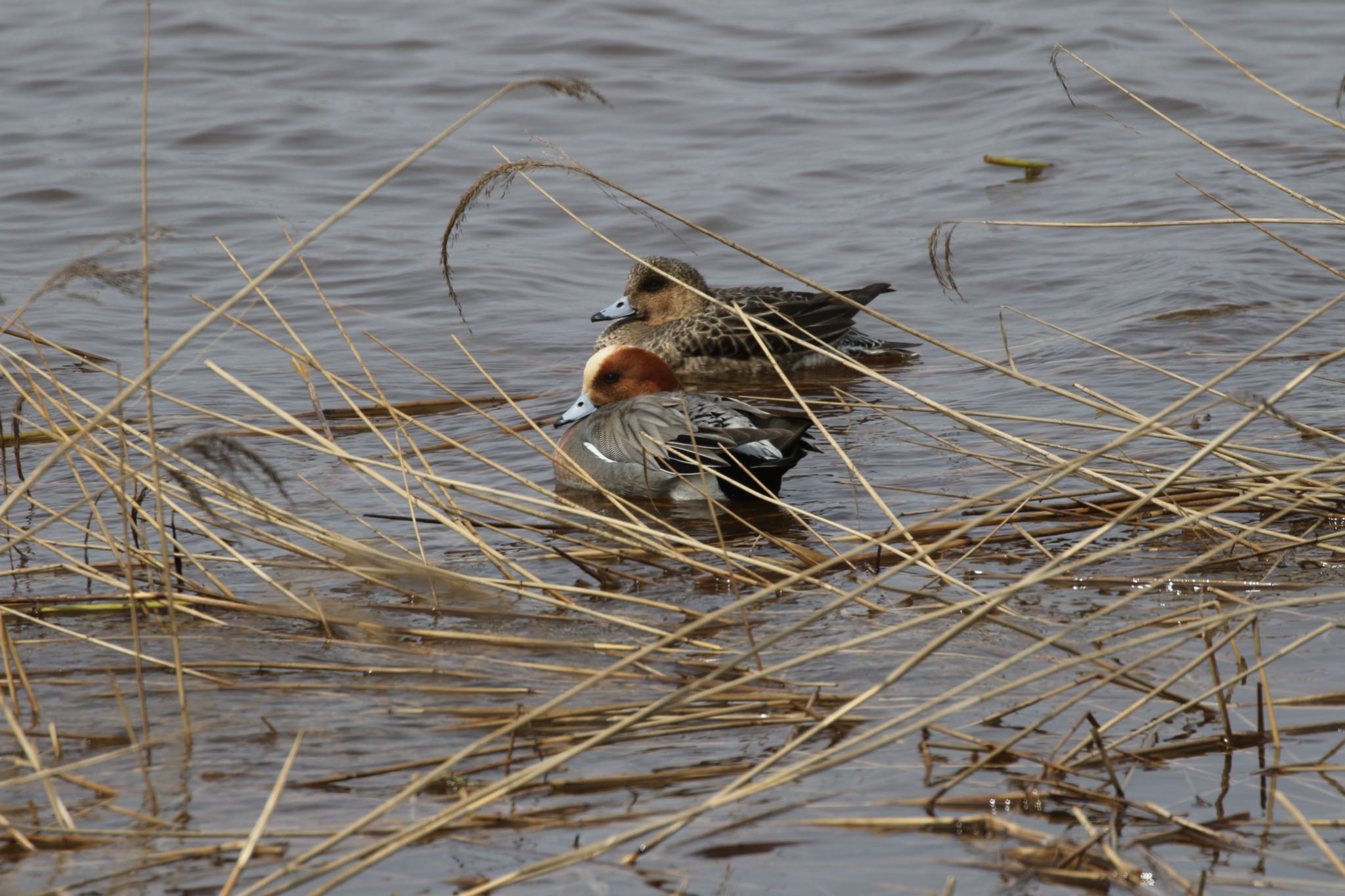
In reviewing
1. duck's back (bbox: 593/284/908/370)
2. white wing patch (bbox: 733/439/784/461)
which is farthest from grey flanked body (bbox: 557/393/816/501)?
duck's back (bbox: 593/284/908/370)

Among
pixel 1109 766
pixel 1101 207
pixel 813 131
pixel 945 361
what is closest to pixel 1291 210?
pixel 1101 207

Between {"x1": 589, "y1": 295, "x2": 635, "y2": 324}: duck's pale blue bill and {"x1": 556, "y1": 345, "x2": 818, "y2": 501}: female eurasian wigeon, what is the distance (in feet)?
5.66

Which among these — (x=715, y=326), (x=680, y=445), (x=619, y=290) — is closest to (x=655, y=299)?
(x=715, y=326)

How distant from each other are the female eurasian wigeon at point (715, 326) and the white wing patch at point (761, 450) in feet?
8.01

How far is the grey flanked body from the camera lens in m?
5.66

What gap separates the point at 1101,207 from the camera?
988 centimetres

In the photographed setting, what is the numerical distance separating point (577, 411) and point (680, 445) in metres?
0.82

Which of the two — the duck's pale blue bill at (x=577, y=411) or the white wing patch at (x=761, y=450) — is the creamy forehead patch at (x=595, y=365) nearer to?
the duck's pale blue bill at (x=577, y=411)

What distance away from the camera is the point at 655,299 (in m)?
8.69

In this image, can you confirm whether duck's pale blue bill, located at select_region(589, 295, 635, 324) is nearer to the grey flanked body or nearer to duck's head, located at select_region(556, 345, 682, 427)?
duck's head, located at select_region(556, 345, 682, 427)

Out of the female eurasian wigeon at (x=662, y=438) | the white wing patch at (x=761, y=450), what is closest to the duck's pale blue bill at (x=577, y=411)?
the female eurasian wigeon at (x=662, y=438)

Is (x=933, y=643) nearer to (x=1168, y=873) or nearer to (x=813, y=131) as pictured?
(x=1168, y=873)

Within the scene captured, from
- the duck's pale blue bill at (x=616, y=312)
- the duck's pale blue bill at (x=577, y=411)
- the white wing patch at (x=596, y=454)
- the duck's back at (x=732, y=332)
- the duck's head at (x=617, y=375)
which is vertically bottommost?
the duck's back at (x=732, y=332)

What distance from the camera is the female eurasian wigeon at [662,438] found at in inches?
223
